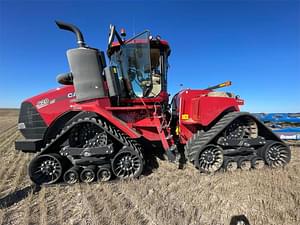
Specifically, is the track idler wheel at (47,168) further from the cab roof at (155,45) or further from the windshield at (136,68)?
the cab roof at (155,45)

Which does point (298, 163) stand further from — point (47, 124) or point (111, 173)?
point (47, 124)

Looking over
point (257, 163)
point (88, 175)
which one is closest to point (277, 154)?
point (257, 163)

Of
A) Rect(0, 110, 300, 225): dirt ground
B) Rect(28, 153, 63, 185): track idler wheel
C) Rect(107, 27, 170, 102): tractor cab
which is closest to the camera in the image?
Rect(0, 110, 300, 225): dirt ground

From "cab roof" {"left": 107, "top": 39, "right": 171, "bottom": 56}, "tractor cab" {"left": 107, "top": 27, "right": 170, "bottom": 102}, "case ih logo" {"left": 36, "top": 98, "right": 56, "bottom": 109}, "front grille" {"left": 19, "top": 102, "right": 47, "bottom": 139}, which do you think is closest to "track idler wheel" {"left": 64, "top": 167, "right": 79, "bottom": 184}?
"front grille" {"left": 19, "top": 102, "right": 47, "bottom": 139}

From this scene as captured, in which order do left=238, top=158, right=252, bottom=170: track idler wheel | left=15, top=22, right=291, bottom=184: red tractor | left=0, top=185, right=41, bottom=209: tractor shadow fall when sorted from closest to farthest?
left=0, top=185, right=41, bottom=209: tractor shadow → left=15, top=22, right=291, bottom=184: red tractor → left=238, top=158, right=252, bottom=170: track idler wheel

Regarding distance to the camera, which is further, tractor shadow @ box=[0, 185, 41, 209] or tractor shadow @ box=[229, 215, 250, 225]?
tractor shadow @ box=[0, 185, 41, 209]

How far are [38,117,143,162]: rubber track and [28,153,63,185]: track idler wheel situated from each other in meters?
0.17

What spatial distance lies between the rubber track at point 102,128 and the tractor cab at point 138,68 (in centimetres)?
108

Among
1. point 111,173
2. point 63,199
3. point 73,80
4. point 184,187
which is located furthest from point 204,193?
point 73,80

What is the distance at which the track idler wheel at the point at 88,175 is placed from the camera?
404cm

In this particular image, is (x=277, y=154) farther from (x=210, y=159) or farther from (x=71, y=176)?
(x=71, y=176)

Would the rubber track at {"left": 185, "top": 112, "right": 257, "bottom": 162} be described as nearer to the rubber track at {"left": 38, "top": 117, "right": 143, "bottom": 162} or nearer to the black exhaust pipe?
the rubber track at {"left": 38, "top": 117, "right": 143, "bottom": 162}

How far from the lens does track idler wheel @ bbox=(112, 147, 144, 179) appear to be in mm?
4156

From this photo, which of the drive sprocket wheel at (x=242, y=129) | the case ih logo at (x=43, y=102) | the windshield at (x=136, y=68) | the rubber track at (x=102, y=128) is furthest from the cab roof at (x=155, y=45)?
the drive sprocket wheel at (x=242, y=129)
